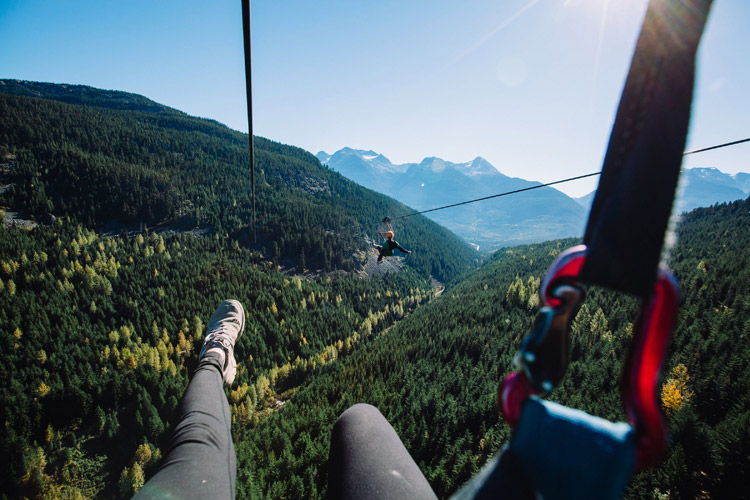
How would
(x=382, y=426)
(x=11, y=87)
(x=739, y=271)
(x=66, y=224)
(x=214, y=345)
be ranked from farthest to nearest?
1. (x=11, y=87)
2. (x=66, y=224)
3. (x=739, y=271)
4. (x=214, y=345)
5. (x=382, y=426)

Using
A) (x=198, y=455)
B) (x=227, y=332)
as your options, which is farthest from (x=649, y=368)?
(x=227, y=332)

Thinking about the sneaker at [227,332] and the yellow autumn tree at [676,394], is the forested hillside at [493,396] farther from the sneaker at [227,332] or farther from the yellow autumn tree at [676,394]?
the sneaker at [227,332]

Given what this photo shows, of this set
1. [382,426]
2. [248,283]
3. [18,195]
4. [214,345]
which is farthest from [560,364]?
[18,195]

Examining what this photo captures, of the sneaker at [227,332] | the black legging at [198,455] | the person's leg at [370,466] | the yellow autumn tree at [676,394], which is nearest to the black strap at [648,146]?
the person's leg at [370,466]

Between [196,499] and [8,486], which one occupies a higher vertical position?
[196,499]

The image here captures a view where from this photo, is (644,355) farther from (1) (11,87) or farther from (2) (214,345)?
(1) (11,87)

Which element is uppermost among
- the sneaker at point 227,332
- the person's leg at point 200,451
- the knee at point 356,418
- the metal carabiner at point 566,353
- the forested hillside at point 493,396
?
the metal carabiner at point 566,353

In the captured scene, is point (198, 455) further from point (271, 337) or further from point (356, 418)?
point (271, 337)
